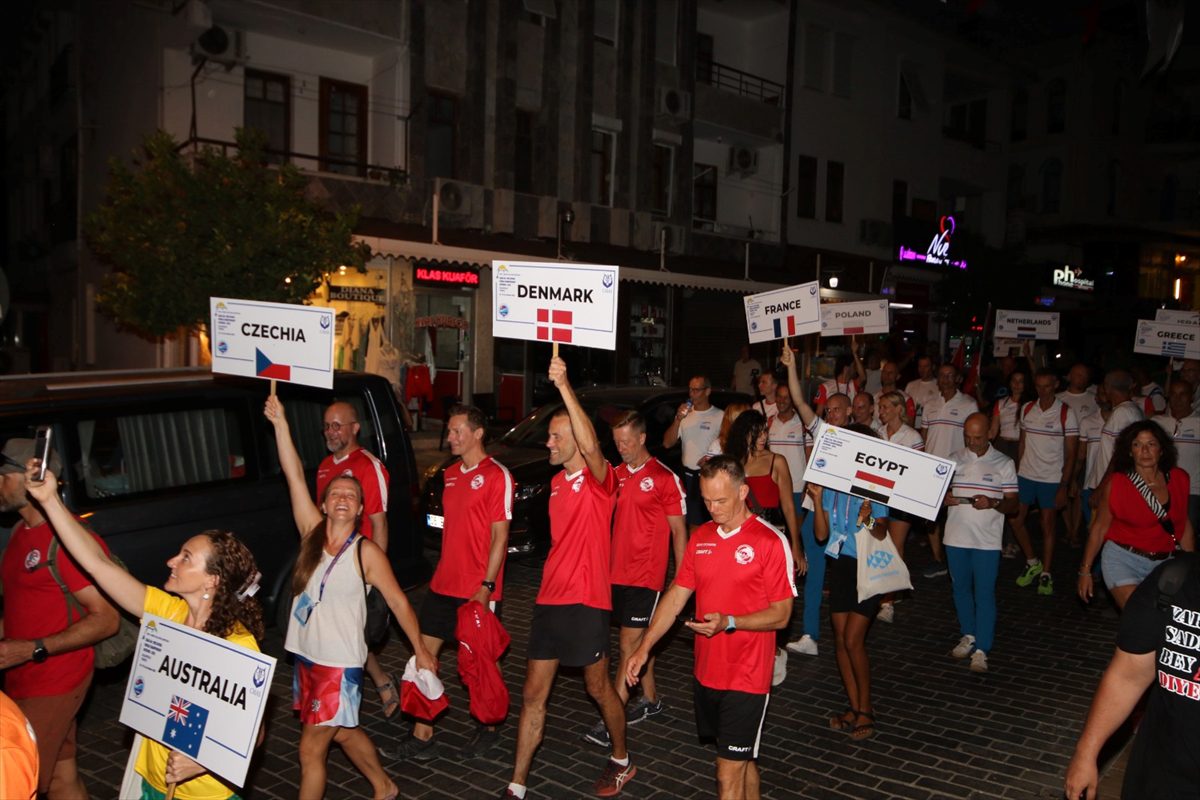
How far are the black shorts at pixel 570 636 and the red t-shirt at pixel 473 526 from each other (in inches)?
21.3

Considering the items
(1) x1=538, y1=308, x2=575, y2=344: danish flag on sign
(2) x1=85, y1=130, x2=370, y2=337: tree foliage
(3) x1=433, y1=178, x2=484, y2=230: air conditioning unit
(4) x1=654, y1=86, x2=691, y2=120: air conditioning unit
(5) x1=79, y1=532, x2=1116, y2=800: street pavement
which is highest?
(4) x1=654, y1=86, x2=691, y2=120: air conditioning unit

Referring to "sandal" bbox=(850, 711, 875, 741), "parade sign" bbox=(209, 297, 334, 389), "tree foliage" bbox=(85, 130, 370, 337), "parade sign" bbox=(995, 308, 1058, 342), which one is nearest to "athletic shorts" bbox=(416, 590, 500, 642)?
"parade sign" bbox=(209, 297, 334, 389)

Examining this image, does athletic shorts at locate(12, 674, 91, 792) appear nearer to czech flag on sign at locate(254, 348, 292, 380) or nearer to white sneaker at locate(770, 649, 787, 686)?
czech flag on sign at locate(254, 348, 292, 380)

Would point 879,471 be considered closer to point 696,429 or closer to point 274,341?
point 696,429

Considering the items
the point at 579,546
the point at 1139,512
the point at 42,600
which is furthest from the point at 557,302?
the point at 1139,512

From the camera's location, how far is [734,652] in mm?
4336

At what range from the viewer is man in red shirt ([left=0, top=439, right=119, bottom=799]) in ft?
12.9

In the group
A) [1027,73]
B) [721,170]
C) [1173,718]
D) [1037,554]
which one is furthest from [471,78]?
[1027,73]

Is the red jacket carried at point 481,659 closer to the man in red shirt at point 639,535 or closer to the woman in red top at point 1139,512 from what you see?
the man in red shirt at point 639,535

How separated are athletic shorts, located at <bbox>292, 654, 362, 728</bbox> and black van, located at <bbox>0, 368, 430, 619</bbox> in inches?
73.3

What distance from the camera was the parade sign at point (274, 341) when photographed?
19.2 ft

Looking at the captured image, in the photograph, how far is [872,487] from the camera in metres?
6.14

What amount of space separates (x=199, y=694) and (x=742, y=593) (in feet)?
7.69

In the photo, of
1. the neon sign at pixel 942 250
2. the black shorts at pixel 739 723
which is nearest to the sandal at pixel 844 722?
the black shorts at pixel 739 723
